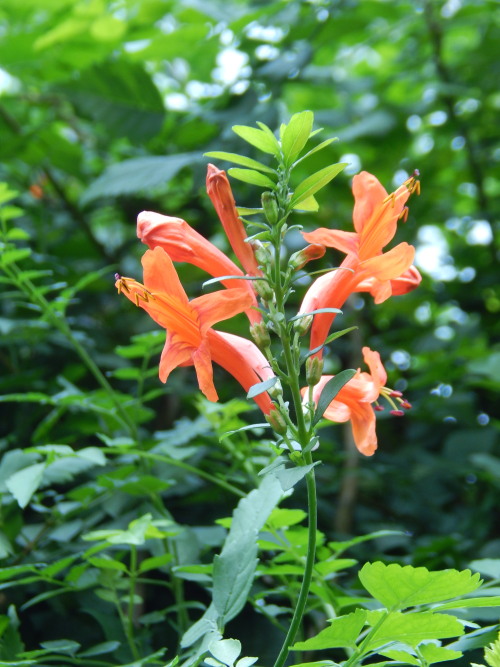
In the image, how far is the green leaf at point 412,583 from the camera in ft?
2.41

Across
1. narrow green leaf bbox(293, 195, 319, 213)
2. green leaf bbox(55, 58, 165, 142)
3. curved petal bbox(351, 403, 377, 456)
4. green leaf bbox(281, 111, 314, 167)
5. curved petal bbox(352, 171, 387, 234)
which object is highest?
green leaf bbox(55, 58, 165, 142)

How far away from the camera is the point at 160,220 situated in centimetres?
99

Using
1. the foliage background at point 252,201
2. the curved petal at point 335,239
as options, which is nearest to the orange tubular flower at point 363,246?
the curved petal at point 335,239

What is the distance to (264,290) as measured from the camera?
875 mm

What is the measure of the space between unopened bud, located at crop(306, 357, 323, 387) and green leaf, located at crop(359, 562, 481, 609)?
243mm

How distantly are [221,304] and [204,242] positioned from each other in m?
0.14

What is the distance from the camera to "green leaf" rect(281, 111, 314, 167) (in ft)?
2.83

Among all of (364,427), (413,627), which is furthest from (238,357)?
(413,627)

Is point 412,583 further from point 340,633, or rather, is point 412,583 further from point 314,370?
point 314,370

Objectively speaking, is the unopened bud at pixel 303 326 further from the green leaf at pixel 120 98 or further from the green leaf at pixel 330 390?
the green leaf at pixel 120 98

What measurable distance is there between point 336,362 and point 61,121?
1.33 m

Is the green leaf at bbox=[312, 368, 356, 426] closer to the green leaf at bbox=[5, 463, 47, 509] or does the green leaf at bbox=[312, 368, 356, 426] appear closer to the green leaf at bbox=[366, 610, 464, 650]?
the green leaf at bbox=[366, 610, 464, 650]

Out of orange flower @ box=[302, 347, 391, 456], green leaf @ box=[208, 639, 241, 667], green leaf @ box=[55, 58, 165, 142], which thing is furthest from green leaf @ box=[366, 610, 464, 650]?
green leaf @ box=[55, 58, 165, 142]

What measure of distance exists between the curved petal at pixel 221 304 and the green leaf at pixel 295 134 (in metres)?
0.17
